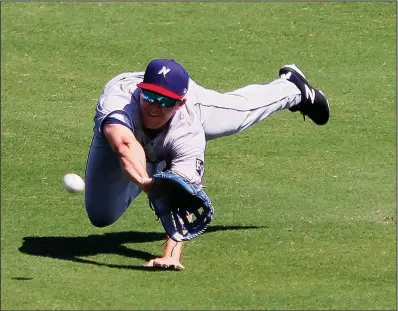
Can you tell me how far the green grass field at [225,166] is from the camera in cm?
676

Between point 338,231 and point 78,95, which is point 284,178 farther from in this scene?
point 78,95

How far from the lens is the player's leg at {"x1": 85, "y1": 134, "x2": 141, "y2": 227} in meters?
7.19

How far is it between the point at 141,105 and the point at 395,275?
1921 millimetres

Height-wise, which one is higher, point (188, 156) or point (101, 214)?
point (188, 156)

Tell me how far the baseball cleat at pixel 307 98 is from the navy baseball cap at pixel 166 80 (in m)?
1.95

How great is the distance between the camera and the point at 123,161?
6.52 metres

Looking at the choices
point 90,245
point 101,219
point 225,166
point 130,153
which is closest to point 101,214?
point 101,219

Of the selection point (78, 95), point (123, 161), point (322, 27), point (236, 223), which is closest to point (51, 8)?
point (78, 95)

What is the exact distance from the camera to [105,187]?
739cm

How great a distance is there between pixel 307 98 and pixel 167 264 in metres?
2.10

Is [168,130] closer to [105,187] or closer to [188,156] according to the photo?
[188,156]

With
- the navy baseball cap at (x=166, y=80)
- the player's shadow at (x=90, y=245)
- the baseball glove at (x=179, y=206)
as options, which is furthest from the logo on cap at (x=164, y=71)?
the player's shadow at (x=90, y=245)

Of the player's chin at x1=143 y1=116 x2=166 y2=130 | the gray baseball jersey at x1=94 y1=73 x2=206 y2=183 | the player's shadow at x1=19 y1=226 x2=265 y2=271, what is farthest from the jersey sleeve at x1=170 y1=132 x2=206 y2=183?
the player's shadow at x1=19 y1=226 x2=265 y2=271

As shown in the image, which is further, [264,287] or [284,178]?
[284,178]
